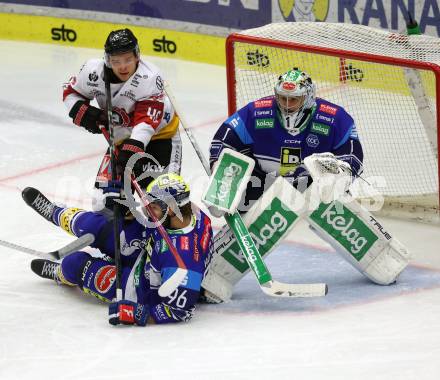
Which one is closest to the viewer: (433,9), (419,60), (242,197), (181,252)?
(181,252)

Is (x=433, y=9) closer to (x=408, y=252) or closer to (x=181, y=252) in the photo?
(x=408, y=252)

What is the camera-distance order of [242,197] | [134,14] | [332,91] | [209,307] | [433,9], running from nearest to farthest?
[209,307], [242,197], [332,91], [433,9], [134,14]

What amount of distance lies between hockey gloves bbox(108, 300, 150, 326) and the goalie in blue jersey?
0.90m

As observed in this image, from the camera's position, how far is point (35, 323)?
4.64 metres

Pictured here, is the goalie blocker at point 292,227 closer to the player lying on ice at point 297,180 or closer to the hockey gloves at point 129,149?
the player lying on ice at point 297,180

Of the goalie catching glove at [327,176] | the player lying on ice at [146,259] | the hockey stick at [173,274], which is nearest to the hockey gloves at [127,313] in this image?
the player lying on ice at [146,259]

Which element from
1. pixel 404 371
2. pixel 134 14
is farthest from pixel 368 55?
pixel 134 14

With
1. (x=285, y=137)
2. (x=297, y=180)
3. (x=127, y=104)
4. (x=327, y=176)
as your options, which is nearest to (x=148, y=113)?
(x=127, y=104)

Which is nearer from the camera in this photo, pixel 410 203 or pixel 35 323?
pixel 35 323

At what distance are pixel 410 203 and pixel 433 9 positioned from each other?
173cm

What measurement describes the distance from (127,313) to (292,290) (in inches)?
26.4

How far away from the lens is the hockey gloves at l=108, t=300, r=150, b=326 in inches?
177

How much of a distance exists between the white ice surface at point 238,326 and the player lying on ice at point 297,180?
0.12m

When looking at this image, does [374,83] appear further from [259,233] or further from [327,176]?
[259,233]
